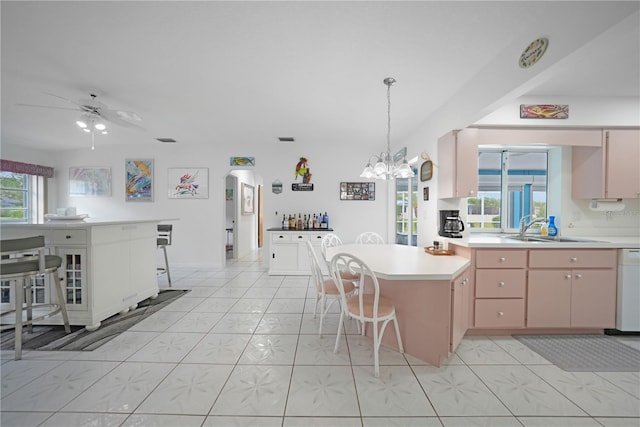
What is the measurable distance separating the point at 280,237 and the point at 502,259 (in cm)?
349

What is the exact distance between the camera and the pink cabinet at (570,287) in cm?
240

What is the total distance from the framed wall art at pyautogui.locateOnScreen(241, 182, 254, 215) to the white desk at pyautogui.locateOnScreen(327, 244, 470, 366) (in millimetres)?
5122

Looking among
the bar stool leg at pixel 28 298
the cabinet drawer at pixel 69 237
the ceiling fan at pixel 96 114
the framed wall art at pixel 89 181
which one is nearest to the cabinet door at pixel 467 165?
the ceiling fan at pixel 96 114

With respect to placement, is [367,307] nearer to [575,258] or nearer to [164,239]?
[575,258]

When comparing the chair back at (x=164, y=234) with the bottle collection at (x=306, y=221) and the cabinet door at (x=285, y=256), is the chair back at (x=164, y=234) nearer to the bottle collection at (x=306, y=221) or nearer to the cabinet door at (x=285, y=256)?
the cabinet door at (x=285, y=256)

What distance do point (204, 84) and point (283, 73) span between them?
961 millimetres

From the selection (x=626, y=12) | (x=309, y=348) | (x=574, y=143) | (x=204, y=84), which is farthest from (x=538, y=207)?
(x=204, y=84)

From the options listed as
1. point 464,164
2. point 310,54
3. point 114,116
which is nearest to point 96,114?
point 114,116

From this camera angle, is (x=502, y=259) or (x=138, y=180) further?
(x=138, y=180)

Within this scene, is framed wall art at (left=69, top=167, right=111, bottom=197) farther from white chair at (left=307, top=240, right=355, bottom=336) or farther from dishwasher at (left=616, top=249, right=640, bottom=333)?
dishwasher at (left=616, top=249, right=640, bottom=333)

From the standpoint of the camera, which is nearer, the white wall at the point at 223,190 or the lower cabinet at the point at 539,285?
the lower cabinet at the point at 539,285

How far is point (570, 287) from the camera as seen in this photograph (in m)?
2.40

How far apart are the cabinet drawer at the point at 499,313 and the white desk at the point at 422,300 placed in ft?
1.81

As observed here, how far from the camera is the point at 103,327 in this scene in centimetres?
257
